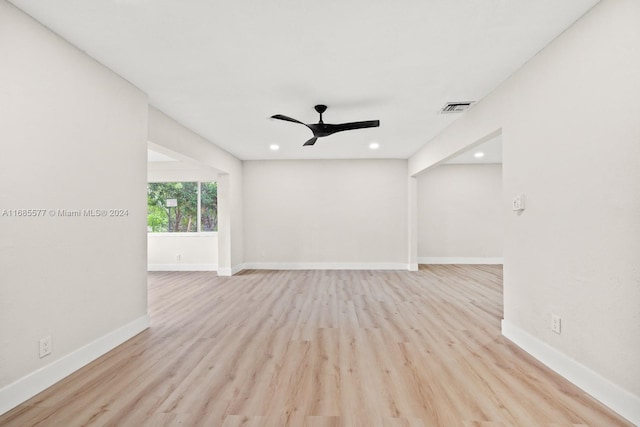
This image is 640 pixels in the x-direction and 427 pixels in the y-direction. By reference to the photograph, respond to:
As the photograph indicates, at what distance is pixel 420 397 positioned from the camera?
2.00 meters

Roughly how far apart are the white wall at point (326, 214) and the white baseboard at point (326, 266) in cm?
2

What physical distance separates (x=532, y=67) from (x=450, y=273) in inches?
188

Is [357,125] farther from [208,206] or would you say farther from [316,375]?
[208,206]

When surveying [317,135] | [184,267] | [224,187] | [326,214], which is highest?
[317,135]

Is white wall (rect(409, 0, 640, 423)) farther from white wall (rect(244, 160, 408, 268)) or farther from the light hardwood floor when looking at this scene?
white wall (rect(244, 160, 408, 268))

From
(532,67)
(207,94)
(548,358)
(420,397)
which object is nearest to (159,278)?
(207,94)

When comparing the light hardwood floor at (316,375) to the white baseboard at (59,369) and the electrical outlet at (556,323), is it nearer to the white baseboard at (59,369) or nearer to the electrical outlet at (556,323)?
the white baseboard at (59,369)

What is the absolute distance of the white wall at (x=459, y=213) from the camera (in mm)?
7797

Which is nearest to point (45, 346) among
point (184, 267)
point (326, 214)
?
point (184, 267)

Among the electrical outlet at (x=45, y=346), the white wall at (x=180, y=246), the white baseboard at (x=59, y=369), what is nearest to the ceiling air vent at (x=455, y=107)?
the white baseboard at (x=59, y=369)

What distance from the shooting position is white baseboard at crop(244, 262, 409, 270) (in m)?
7.13

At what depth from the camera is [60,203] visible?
2299mm

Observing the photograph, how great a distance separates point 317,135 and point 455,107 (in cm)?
174

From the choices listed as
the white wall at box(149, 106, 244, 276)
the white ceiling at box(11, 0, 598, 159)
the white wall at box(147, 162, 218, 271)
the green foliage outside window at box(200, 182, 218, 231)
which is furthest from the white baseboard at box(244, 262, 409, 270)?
the white ceiling at box(11, 0, 598, 159)
